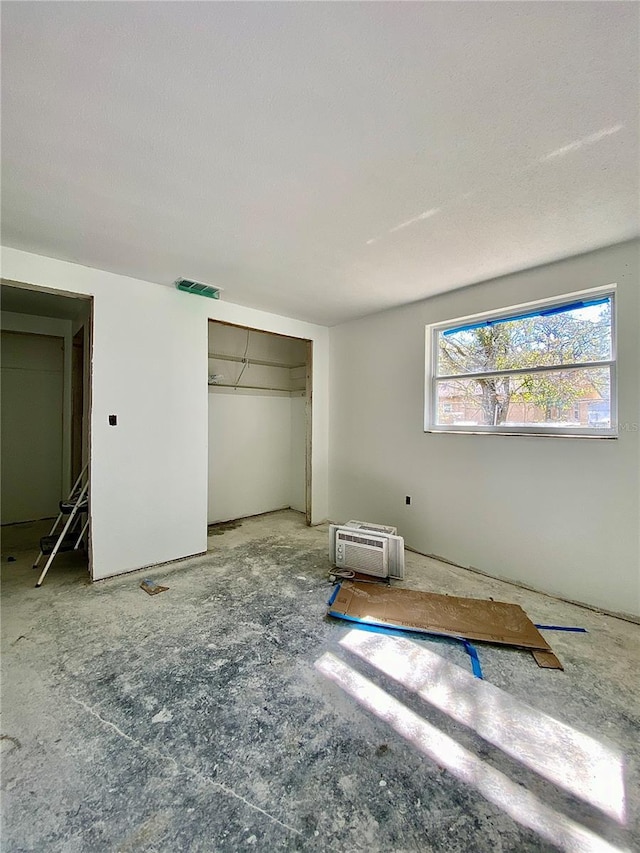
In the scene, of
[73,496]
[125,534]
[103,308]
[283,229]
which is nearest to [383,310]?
[283,229]

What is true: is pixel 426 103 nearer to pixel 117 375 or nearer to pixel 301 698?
pixel 301 698

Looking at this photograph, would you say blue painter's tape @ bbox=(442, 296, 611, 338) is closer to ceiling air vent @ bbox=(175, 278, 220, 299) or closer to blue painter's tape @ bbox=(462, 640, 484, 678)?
ceiling air vent @ bbox=(175, 278, 220, 299)

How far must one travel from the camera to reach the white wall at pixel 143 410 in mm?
2885

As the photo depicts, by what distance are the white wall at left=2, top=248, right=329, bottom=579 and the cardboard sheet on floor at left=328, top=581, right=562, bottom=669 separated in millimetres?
1751

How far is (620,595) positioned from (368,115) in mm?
3226

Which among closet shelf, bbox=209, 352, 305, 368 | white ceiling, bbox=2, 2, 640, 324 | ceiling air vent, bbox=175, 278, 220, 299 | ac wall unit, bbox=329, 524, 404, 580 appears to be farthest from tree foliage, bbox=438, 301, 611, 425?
closet shelf, bbox=209, 352, 305, 368

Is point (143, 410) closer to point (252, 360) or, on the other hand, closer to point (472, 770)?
point (252, 360)

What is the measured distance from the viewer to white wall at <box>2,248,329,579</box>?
288cm

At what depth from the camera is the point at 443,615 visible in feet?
7.82

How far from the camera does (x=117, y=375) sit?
298 centimetres

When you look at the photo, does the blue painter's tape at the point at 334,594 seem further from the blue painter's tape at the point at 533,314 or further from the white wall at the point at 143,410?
the blue painter's tape at the point at 533,314

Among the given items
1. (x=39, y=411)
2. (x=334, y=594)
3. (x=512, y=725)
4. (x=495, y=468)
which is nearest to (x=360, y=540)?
(x=334, y=594)

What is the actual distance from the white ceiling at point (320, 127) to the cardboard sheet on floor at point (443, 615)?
2.53 metres

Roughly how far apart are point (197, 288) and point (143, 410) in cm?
123
